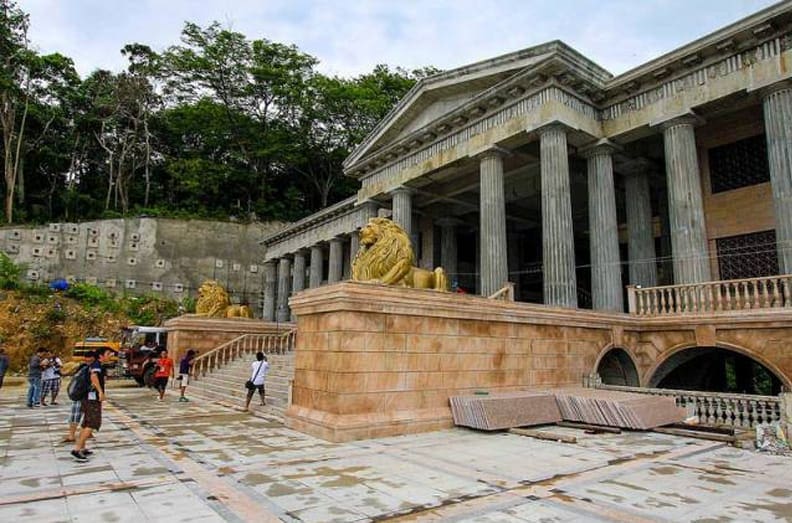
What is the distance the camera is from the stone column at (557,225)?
15234 mm

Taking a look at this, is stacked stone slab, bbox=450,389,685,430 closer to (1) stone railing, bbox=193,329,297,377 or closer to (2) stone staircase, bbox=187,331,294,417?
(2) stone staircase, bbox=187,331,294,417

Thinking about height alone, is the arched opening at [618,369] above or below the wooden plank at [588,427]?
above

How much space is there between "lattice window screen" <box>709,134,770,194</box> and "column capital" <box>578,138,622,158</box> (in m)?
3.61

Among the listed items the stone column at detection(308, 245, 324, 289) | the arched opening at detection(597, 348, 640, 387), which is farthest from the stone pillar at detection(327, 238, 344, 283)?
the arched opening at detection(597, 348, 640, 387)

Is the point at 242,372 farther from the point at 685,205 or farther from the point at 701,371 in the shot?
the point at 701,371

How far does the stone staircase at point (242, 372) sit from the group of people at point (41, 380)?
4.00 metres

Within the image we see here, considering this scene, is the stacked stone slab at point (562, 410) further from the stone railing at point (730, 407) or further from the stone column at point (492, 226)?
the stone column at point (492, 226)

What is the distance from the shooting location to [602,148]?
679 inches

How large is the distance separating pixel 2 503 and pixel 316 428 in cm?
458

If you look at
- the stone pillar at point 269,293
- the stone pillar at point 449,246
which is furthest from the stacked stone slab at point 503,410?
the stone pillar at point 269,293

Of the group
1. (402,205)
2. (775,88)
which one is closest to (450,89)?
(402,205)

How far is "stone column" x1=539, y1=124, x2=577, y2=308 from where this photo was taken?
1523cm

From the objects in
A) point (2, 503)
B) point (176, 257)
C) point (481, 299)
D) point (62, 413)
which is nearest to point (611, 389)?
point (481, 299)

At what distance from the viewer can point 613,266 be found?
16.2m
